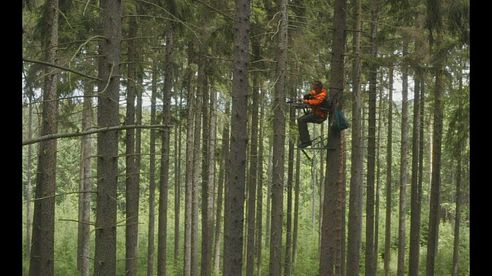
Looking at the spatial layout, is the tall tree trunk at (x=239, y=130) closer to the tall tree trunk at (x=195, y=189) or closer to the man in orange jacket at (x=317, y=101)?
the man in orange jacket at (x=317, y=101)

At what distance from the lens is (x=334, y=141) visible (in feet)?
30.0

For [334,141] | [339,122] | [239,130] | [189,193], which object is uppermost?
[339,122]

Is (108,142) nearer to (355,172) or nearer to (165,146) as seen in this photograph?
(355,172)

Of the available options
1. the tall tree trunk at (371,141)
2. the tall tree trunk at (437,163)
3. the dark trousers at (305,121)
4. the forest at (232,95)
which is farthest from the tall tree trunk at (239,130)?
the tall tree trunk at (437,163)

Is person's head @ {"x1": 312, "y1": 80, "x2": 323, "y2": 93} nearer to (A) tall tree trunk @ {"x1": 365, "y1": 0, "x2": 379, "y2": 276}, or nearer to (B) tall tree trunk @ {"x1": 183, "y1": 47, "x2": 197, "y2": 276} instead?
(A) tall tree trunk @ {"x1": 365, "y1": 0, "x2": 379, "y2": 276}

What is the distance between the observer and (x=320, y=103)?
30.5 ft

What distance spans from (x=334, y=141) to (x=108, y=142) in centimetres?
434

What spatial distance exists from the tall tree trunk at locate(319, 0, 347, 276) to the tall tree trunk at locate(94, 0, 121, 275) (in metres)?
4.16

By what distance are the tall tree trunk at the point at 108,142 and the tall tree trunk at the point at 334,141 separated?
4157mm

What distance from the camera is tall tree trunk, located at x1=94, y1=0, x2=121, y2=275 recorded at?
643 cm

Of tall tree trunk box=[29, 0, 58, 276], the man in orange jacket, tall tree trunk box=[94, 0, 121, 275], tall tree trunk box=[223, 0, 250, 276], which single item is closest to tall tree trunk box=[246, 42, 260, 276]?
the man in orange jacket

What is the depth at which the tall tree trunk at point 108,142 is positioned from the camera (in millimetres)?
6427

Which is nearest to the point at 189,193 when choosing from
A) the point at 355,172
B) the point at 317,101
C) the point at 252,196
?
the point at 252,196
